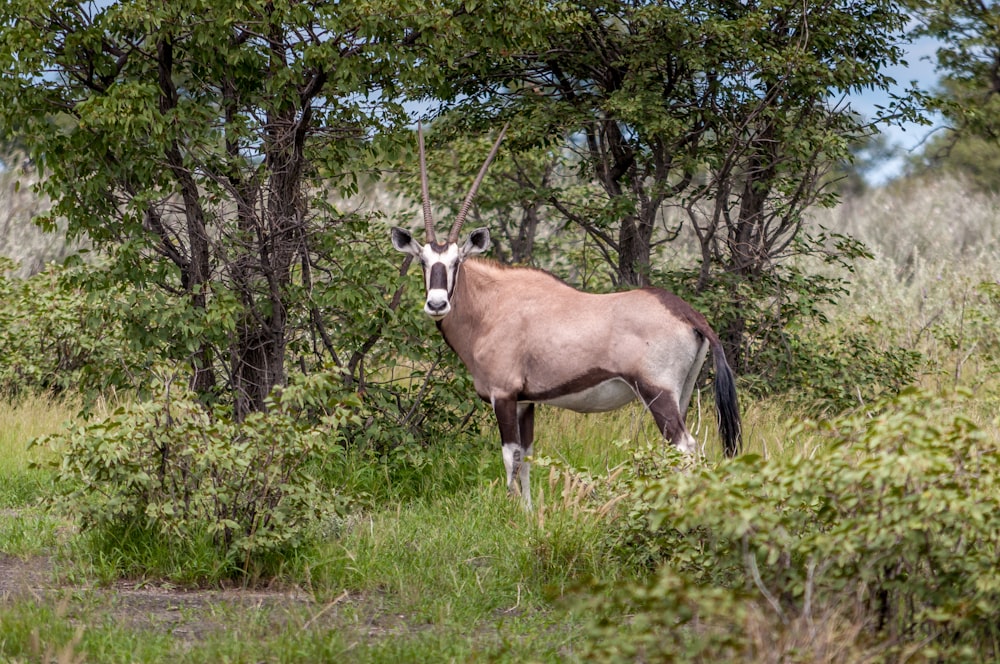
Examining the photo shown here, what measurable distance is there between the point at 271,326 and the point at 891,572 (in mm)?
5169

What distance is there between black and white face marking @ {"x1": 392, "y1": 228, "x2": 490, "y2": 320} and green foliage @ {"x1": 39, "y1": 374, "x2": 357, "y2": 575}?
130cm

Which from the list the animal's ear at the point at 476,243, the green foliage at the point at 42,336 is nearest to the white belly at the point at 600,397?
the animal's ear at the point at 476,243

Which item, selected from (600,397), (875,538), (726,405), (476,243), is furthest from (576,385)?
(875,538)

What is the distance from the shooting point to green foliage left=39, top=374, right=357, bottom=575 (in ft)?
19.2

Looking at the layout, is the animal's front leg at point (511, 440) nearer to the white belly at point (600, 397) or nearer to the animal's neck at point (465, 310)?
the white belly at point (600, 397)

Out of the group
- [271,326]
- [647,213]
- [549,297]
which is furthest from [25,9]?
[647,213]

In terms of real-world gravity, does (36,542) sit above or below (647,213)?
below

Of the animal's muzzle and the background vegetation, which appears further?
the animal's muzzle

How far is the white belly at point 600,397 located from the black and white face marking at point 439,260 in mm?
929

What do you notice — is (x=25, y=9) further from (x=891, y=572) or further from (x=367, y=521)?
(x=891, y=572)

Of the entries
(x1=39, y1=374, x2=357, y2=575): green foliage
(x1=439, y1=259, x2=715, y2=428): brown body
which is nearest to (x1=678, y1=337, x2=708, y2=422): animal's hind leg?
(x1=439, y1=259, x2=715, y2=428): brown body

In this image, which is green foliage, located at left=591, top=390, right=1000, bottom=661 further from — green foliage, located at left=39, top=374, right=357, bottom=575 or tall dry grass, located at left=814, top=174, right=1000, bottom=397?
green foliage, located at left=39, top=374, right=357, bottom=575

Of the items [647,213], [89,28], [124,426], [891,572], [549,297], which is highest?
[89,28]

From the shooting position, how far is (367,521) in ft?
22.4
